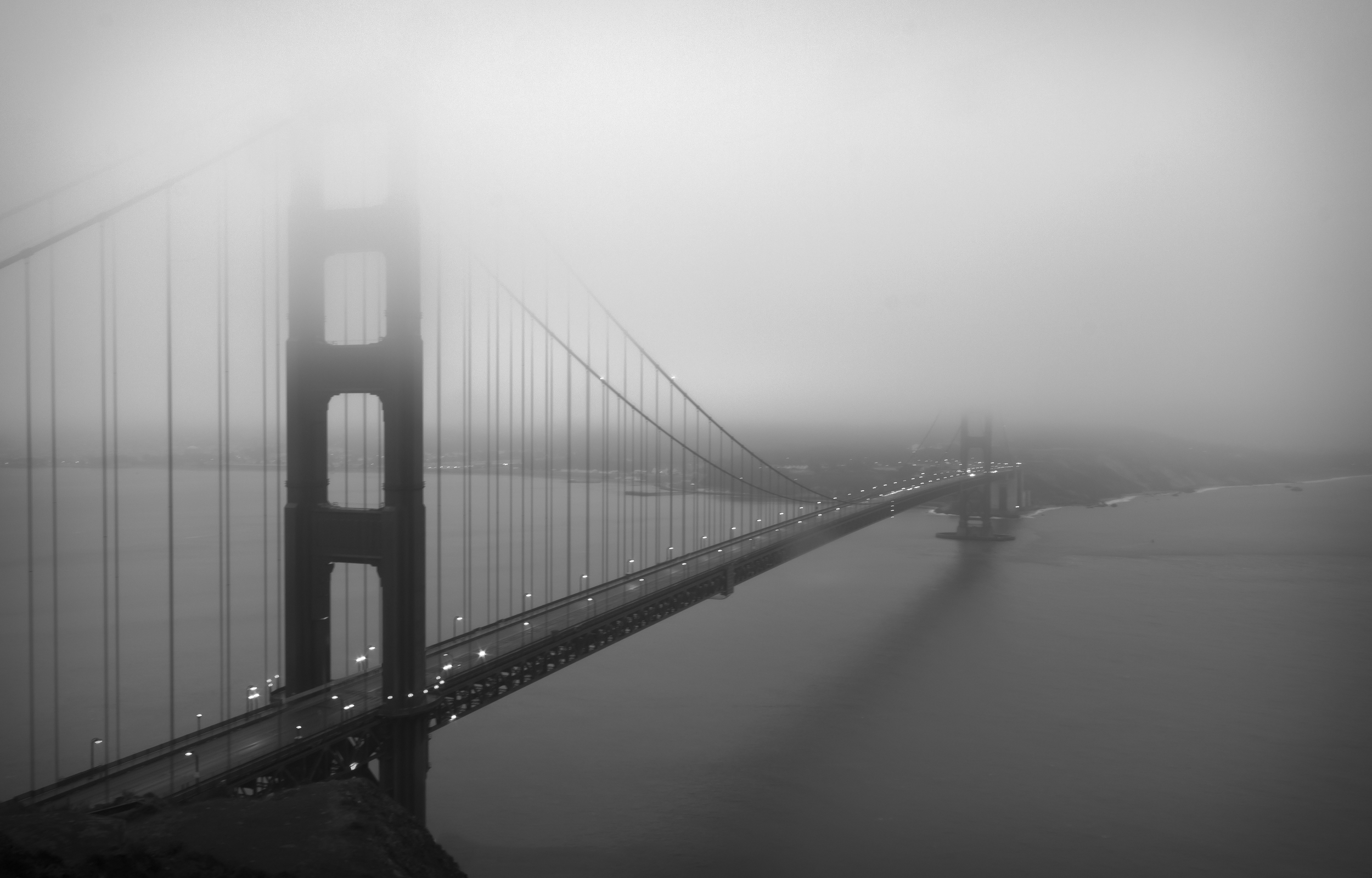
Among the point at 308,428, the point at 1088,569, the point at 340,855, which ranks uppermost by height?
the point at 308,428

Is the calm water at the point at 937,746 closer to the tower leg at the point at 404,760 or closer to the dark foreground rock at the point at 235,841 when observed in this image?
the tower leg at the point at 404,760

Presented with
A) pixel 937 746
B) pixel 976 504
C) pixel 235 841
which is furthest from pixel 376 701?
pixel 976 504

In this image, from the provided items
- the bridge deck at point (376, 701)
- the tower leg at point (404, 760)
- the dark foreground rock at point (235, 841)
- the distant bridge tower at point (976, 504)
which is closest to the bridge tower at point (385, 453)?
the tower leg at point (404, 760)

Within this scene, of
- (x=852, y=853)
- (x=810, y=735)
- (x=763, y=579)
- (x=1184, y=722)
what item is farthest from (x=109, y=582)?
(x=1184, y=722)

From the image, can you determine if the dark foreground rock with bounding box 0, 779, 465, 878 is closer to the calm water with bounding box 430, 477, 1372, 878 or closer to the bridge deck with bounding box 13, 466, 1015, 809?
the bridge deck with bounding box 13, 466, 1015, 809

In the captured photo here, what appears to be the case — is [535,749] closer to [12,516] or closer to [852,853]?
[852,853]

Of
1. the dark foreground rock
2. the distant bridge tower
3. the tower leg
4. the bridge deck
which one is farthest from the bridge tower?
the distant bridge tower
